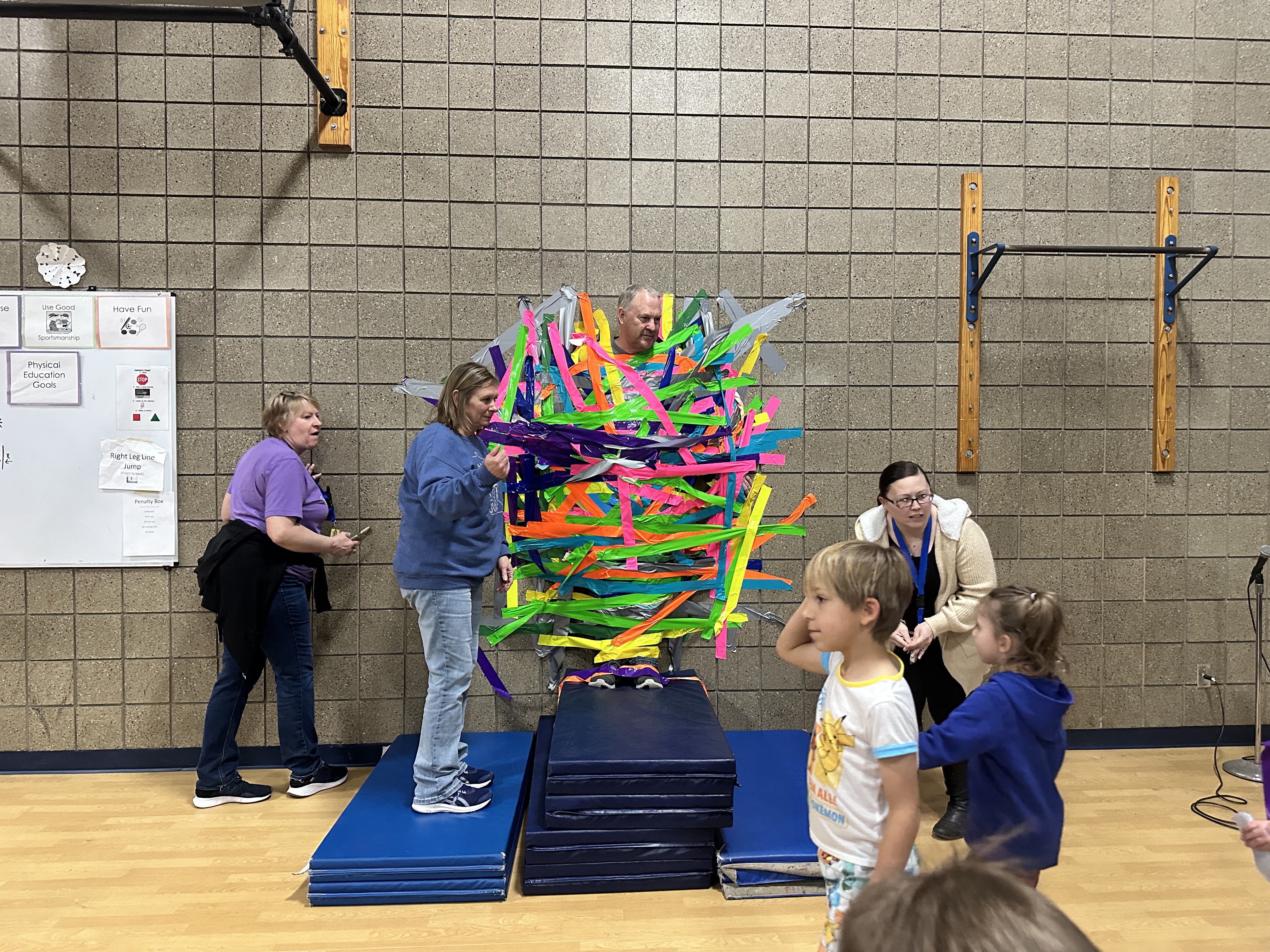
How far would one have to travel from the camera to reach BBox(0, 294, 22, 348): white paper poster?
325cm

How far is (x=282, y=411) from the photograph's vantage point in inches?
118

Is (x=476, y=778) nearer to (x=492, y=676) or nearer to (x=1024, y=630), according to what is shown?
(x=492, y=676)

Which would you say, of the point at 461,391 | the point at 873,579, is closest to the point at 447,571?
the point at 461,391

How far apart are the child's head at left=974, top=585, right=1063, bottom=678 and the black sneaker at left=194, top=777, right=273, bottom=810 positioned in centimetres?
255

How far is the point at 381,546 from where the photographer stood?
132 inches

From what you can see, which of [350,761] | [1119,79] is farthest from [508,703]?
[1119,79]

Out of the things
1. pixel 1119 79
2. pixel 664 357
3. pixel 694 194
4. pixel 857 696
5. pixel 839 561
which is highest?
pixel 1119 79

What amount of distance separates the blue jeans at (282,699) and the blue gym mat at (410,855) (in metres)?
0.55

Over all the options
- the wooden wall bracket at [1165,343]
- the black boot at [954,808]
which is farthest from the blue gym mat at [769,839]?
the wooden wall bracket at [1165,343]

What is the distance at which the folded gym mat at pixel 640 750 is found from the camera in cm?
231

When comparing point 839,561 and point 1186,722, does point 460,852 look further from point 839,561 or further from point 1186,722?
point 1186,722

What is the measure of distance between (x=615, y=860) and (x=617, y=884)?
0.07 metres

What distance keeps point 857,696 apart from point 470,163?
107 inches

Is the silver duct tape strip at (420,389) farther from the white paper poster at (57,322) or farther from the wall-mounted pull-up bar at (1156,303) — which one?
the wall-mounted pull-up bar at (1156,303)
